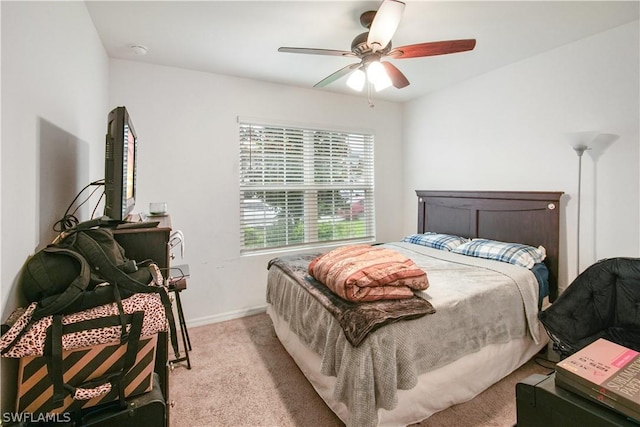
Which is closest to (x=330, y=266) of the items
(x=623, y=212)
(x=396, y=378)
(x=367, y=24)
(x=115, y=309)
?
(x=396, y=378)

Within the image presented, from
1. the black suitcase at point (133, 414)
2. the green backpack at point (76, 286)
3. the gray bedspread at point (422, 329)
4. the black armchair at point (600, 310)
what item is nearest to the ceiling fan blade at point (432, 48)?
the gray bedspread at point (422, 329)

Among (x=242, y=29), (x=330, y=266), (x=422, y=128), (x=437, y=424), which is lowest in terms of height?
(x=437, y=424)

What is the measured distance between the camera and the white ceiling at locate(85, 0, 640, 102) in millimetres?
2045

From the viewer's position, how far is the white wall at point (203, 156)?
117 inches

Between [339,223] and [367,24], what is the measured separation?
2.44m

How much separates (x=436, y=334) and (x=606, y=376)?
30.5 inches

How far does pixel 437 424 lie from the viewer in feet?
5.91

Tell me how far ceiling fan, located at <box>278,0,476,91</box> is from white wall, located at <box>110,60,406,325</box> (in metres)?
1.41

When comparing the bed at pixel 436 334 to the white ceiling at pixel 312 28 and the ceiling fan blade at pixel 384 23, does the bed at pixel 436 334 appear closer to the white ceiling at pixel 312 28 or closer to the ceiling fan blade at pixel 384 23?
the white ceiling at pixel 312 28

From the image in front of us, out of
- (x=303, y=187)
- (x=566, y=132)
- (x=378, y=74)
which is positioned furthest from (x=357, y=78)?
(x=566, y=132)

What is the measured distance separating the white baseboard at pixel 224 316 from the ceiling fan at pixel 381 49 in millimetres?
2602

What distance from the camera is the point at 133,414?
1.03 m

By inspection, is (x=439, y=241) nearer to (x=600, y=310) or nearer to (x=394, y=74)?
(x=600, y=310)

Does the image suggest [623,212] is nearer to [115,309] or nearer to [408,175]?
[408,175]
